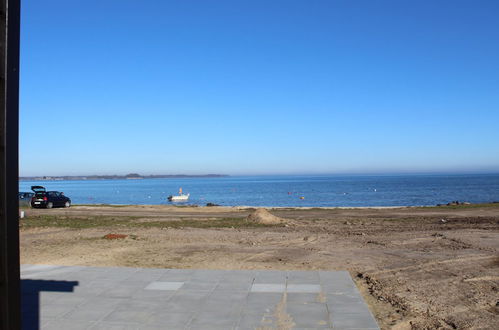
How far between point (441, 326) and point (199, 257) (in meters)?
7.00

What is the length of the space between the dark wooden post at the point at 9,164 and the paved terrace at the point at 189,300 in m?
3.41

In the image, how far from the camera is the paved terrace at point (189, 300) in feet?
19.5

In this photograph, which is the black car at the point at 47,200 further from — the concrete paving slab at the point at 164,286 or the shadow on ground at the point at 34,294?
the concrete paving slab at the point at 164,286

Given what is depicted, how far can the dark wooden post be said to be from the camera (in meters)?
2.55

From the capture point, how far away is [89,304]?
6.78 meters

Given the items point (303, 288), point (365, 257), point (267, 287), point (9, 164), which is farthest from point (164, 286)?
point (365, 257)

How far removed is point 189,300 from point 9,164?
16.3ft

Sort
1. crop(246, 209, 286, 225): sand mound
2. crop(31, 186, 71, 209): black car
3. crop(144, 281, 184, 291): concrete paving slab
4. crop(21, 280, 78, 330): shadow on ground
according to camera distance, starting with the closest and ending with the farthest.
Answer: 1. crop(21, 280, 78, 330): shadow on ground
2. crop(144, 281, 184, 291): concrete paving slab
3. crop(246, 209, 286, 225): sand mound
4. crop(31, 186, 71, 209): black car

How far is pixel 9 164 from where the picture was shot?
2.60m

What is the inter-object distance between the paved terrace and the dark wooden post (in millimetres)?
3413

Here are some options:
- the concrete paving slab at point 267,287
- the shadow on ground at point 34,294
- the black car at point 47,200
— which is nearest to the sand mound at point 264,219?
the concrete paving slab at point 267,287

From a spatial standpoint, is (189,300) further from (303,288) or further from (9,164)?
(9,164)

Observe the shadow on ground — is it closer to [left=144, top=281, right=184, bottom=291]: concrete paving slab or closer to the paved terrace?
the paved terrace

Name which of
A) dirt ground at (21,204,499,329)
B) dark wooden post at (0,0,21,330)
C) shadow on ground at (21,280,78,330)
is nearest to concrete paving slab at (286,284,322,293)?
dirt ground at (21,204,499,329)
